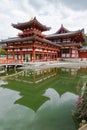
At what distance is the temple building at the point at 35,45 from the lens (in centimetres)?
3044

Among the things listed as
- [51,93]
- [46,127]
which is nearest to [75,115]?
[46,127]

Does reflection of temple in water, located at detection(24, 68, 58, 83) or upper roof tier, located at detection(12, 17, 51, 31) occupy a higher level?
upper roof tier, located at detection(12, 17, 51, 31)

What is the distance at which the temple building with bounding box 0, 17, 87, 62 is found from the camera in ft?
99.9

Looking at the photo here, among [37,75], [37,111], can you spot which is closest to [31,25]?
[37,75]

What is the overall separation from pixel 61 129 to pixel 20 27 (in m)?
30.6

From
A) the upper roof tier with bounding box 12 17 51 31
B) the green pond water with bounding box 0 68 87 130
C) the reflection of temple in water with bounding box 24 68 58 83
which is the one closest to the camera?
the green pond water with bounding box 0 68 87 130

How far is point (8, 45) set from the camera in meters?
34.1

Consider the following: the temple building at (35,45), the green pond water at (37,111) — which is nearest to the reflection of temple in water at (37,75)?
the green pond water at (37,111)

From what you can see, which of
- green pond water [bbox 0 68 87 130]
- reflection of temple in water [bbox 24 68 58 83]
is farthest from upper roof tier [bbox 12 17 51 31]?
green pond water [bbox 0 68 87 130]

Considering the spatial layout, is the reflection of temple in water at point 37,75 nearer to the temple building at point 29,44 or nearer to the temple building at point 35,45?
the temple building at point 35,45

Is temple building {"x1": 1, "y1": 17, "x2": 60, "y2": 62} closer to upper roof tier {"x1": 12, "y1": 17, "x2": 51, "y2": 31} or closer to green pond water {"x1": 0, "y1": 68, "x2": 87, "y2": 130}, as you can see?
upper roof tier {"x1": 12, "y1": 17, "x2": 51, "y2": 31}

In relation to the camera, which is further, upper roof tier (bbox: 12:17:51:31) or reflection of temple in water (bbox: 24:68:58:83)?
upper roof tier (bbox: 12:17:51:31)

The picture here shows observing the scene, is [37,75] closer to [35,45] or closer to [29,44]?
[35,45]

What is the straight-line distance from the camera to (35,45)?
96.8 feet
